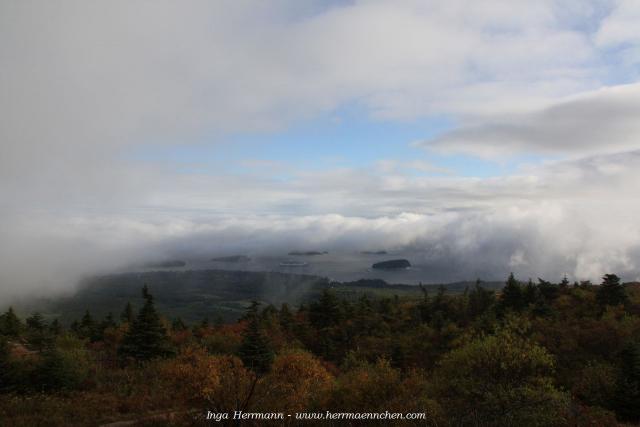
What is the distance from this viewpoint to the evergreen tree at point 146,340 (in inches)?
1871

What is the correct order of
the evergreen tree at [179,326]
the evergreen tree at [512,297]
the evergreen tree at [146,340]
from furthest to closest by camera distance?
the evergreen tree at [179,326] < the evergreen tree at [512,297] < the evergreen tree at [146,340]

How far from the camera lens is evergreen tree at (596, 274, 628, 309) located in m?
69.5

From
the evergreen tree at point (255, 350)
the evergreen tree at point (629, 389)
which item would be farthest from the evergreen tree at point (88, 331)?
the evergreen tree at point (629, 389)

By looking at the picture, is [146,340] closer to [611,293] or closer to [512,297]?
[512,297]

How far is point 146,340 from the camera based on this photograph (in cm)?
4831

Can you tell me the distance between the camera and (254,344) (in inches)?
1817

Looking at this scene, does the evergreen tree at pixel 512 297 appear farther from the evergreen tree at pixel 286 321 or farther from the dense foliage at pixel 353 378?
the evergreen tree at pixel 286 321

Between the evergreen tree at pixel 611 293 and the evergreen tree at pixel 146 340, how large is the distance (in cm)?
7266

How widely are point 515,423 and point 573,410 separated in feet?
27.0

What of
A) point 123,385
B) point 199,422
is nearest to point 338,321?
point 123,385

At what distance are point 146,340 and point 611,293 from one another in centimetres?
7616

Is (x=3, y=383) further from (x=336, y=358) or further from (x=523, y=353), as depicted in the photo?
(x=336, y=358)

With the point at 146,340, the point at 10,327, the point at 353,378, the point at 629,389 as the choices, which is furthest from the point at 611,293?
the point at 10,327

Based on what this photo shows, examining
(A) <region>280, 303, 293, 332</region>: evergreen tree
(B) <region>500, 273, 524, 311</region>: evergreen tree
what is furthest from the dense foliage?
(A) <region>280, 303, 293, 332</region>: evergreen tree
